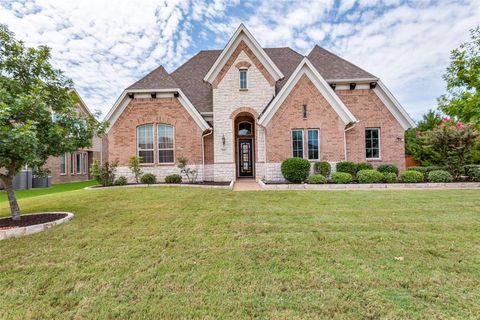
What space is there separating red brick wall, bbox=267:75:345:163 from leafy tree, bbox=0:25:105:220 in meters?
8.96

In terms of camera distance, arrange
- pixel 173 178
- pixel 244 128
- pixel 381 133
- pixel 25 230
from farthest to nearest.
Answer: pixel 244 128 < pixel 381 133 < pixel 173 178 < pixel 25 230

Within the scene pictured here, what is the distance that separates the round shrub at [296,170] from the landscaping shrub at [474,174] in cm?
835

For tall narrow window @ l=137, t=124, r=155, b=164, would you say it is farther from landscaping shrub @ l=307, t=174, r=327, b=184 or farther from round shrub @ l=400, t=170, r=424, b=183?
round shrub @ l=400, t=170, r=424, b=183

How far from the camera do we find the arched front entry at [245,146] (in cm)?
1611

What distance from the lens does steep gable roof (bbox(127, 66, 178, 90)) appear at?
14.0 metres

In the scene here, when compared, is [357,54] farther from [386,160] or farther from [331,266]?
[331,266]

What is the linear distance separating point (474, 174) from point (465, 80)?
10696 millimetres

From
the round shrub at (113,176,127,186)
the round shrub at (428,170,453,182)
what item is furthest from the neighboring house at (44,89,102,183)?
the round shrub at (428,170,453,182)

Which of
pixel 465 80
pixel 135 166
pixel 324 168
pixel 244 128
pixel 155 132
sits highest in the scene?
pixel 465 80

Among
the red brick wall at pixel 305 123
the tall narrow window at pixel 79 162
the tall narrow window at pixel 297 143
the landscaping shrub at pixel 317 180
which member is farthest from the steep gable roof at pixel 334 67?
the tall narrow window at pixel 79 162

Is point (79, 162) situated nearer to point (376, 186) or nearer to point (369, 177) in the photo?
point (369, 177)

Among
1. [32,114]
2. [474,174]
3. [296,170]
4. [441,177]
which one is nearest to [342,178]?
[296,170]

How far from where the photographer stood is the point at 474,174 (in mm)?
11719

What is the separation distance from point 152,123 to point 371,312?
46.9ft
